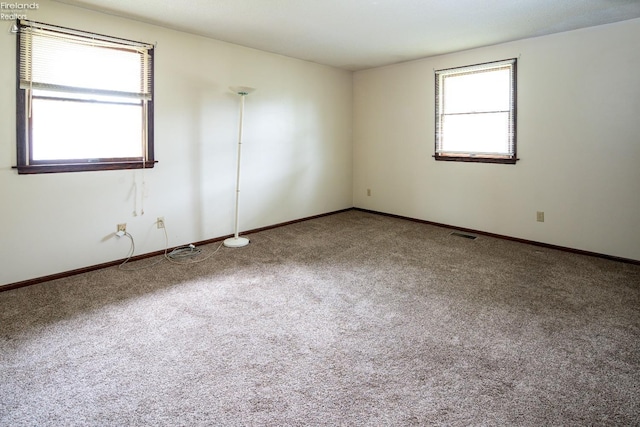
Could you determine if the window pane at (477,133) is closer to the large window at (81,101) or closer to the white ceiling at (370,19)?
the white ceiling at (370,19)

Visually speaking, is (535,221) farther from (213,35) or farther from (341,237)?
(213,35)

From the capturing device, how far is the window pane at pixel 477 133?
14.6ft

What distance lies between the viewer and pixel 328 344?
221 cm

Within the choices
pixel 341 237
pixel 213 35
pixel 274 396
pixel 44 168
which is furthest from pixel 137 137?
pixel 274 396

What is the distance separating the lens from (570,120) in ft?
12.8

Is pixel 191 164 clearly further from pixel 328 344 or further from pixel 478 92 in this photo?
pixel 478 92

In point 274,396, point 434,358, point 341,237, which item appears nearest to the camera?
point 274,396

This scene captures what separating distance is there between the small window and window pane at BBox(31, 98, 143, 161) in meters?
3.81

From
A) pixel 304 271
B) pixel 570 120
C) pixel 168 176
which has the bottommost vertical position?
pixel 304 271

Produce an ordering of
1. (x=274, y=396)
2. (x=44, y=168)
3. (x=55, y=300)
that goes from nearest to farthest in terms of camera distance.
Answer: (x=274, y=396), (x=55, y=300), (x=44, y=168)

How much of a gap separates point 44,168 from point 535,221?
509 cm

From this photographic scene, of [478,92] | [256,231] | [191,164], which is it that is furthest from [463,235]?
[191,164]

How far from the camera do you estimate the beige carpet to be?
5.45 feet

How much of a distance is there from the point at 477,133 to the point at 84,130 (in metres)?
4.44
